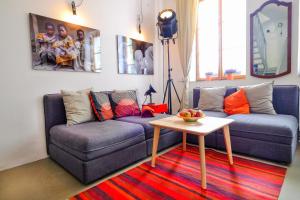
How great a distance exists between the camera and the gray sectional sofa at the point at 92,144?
5.45ft

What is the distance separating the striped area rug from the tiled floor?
0.08 metres

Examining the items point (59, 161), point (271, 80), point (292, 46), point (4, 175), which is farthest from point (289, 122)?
point (4, 175)

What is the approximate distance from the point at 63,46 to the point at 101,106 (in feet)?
3.03

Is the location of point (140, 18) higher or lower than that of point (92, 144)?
higher

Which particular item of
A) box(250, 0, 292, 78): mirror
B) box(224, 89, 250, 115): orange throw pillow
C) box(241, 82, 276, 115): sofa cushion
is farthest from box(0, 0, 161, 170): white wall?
box(250, 0, 292, 78): mirror

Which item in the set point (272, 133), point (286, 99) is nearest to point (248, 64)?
point (286, 99)

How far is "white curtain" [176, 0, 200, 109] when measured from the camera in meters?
3.37

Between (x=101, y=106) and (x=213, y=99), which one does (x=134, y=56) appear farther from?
(x=213, y=99)

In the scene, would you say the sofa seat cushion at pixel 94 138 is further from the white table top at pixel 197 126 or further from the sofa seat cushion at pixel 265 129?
the sofa seat cushion at pixel 265 129

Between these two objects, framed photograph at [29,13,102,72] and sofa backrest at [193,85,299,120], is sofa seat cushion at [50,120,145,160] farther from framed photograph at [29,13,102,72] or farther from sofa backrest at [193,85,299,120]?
sofa backrest at [193,85,299,120]

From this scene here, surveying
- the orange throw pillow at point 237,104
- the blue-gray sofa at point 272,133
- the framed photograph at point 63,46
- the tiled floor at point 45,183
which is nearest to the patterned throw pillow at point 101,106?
the framed photograph at point 63,46

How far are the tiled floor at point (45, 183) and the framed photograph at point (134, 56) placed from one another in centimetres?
184

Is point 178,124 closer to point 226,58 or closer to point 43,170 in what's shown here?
point 43,170

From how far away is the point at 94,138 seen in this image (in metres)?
1.69
